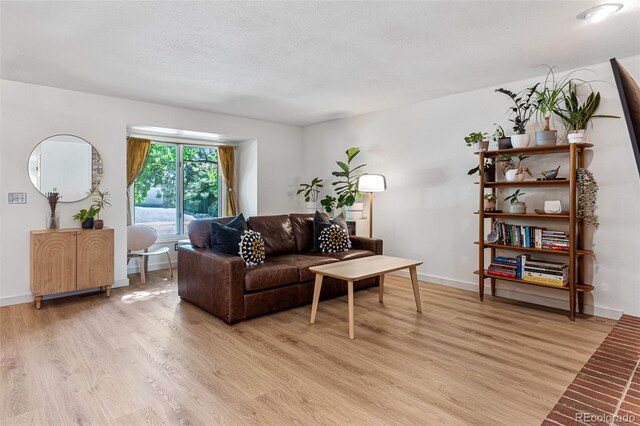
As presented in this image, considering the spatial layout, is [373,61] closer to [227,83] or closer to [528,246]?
[227,83]

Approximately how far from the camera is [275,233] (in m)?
4.54

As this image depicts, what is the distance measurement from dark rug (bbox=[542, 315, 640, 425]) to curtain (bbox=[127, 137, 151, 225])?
19.0 ft

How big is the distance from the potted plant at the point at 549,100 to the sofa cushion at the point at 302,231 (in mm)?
2789

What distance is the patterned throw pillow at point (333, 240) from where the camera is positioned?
459cm

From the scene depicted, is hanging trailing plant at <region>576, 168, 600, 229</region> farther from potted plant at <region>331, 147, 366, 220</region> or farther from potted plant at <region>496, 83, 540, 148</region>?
potted plant at <region>331, 147, 366, 220</region>

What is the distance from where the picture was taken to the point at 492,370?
8.34 feet

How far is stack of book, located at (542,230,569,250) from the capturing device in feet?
11.8

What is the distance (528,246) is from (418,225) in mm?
1531

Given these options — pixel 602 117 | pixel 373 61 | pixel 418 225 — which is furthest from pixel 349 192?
pixel 602 117

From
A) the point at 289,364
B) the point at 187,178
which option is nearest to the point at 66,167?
the point at 187,178

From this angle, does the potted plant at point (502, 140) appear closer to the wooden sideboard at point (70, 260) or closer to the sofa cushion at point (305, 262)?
the sofa cushion at point (305, 262)

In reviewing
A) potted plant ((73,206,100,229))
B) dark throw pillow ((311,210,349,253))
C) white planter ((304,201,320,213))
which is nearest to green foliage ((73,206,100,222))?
potted plant ((73,206,100,229))

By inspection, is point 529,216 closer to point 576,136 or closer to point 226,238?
point 576,136

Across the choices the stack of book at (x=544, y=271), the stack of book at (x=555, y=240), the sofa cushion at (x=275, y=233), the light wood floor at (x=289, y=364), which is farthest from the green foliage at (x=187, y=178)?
the stack of book at (x=555, y=240)
